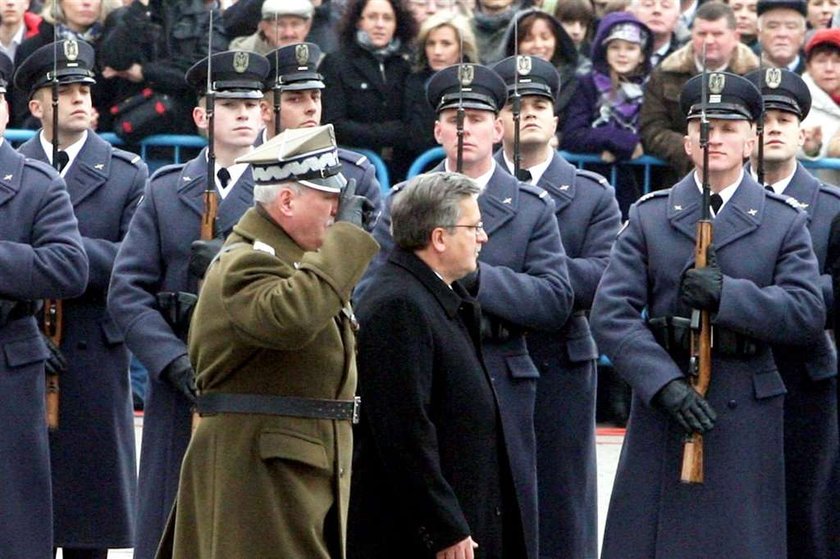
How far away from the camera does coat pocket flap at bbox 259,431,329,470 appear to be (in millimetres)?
6469

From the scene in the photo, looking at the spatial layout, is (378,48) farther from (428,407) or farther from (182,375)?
(428,407)

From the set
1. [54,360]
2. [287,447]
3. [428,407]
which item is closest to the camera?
[287,447]

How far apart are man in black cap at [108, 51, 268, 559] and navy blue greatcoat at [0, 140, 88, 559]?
217 mm

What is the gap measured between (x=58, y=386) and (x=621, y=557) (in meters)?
2.32

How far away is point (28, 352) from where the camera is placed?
8.51 m

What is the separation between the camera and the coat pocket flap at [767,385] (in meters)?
8.16

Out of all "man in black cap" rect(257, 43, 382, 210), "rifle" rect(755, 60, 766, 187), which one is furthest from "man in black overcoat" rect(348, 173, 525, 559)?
"rifle" rect(755, 60, 766, 187)

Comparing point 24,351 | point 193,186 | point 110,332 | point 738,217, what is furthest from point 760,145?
point 24,351

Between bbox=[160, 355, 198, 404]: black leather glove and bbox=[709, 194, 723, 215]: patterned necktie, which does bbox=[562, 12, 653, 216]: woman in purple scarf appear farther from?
bbox=[160, 355, 198, 404]: black leather glove

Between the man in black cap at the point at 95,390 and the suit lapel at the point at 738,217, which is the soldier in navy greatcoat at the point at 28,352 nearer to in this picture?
the man in black cap at the point at 95,390

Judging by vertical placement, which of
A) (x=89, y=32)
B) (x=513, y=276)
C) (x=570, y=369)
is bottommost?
(x=570, y=369)

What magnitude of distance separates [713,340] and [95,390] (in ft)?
8.36

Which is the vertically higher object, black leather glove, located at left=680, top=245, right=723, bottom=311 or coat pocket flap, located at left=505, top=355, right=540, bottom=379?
black leather glove, located at left=680, top=245, right=723, bottom=311

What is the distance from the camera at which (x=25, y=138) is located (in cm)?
1179
